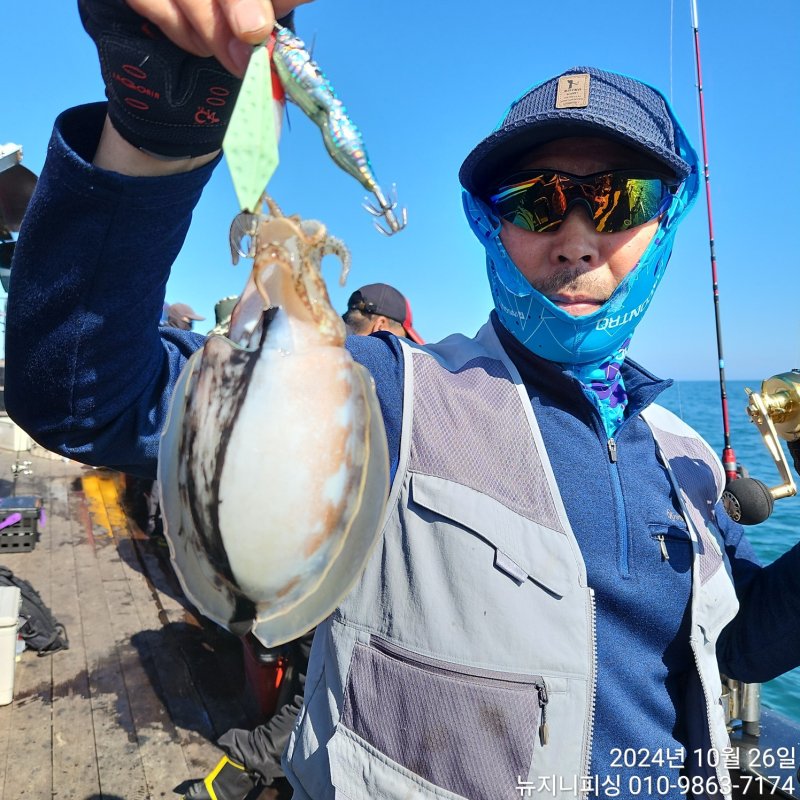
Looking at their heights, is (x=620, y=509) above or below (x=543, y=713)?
above

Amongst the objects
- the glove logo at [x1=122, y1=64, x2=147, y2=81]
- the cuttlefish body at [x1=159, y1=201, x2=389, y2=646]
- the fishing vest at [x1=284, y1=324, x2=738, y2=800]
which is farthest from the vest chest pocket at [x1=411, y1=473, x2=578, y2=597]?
the glove logo at [x1=122, y1=64, x2=147, y2=81]

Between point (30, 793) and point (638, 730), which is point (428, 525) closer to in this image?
point (638, 730)

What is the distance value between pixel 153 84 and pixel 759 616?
2.74 metres

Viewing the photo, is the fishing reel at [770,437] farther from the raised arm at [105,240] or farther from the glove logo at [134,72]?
the glove logo at [134,72]

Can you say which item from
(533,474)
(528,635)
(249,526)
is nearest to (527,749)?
(528,635)

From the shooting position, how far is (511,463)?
1801 millimetres

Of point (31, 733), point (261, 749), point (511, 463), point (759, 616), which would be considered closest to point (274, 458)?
point (511, 463)

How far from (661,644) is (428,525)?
36.5 inches

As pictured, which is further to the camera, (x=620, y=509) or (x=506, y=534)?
(x=620, y=509)

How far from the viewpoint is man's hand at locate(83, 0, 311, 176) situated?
103 centimetres

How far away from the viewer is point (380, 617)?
5.39ft

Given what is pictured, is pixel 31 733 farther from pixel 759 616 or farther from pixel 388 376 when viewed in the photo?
pixel 759 616

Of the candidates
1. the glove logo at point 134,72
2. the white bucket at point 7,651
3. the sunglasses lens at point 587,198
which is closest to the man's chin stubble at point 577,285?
the sunglasses lens at point 587,198

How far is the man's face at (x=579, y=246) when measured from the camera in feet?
6.54
